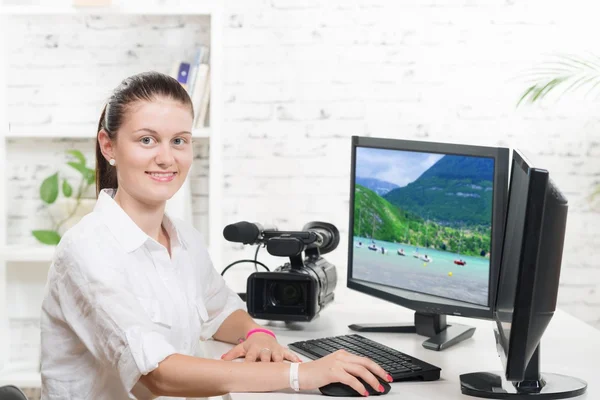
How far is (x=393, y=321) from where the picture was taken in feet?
7.68

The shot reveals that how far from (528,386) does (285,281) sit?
768mm

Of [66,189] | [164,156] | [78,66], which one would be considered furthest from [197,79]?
[164,156]

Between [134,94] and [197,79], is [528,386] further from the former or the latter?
[197,79]

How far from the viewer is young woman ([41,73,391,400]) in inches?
60.3

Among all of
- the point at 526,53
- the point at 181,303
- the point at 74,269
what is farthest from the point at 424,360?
the point at 526,53

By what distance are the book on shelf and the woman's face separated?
4.59ft

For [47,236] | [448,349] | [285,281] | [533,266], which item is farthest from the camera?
[47,236]

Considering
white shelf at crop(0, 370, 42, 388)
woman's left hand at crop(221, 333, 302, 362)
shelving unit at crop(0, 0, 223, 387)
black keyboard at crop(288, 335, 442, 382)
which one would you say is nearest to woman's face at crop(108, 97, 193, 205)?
woman's left hand at crop(221, 333, 302, 362)

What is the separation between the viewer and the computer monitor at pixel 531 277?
52.5 inches

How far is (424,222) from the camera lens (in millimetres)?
2027

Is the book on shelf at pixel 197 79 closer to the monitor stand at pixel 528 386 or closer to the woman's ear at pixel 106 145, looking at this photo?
the woman's ear at pixel 106 145

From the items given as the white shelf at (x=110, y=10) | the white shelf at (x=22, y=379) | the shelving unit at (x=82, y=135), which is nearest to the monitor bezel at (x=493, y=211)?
the shelving unit at (x=82, y=135)

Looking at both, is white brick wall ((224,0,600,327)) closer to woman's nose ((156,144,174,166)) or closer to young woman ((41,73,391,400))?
young woman ((41,73,391,400))

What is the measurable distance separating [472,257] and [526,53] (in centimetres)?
160
